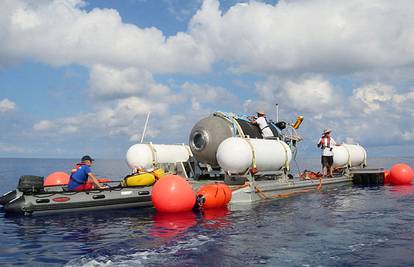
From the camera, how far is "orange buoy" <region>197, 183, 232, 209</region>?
51.6 ft

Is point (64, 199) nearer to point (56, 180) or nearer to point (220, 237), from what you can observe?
point (56, 180)

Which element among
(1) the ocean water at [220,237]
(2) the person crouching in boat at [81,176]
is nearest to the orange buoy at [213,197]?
(1) the ocean water at [220,237]

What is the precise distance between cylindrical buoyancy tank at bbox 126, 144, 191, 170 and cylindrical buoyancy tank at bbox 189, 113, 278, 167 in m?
1.70

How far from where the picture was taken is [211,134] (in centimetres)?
2030

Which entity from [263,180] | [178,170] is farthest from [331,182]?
[178,170]

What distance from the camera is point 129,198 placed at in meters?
16.2

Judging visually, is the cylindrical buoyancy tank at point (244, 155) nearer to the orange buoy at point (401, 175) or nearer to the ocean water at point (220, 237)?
the ocean water at point (220, 237)

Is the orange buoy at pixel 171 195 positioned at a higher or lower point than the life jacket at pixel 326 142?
lower

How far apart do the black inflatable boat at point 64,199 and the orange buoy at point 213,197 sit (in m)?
2.28

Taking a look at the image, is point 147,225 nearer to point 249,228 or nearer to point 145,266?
point 249,228

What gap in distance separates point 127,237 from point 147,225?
1.87 m

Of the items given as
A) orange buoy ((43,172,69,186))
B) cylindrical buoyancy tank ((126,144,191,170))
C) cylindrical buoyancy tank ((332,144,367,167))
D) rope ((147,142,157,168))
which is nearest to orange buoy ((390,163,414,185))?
cylindrical buoyancy tank ((332,144,367,167))

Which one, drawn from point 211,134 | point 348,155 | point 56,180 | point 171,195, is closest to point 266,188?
point 211,134

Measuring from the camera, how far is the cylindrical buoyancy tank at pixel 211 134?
20188mm
